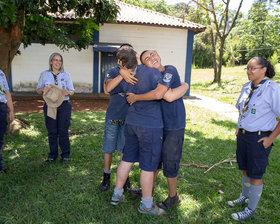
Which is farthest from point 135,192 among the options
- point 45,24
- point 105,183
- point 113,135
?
point 45,24

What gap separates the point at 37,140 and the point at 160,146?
3.59m

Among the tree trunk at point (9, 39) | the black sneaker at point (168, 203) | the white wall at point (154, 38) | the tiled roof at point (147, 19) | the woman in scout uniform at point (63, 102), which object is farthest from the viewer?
the white wall at point (154, 38)

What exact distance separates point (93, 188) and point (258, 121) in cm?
215

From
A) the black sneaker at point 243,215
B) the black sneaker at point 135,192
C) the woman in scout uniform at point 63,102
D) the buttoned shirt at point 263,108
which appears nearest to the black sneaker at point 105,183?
the black sneaker at point 135,192

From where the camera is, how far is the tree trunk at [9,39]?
522cm

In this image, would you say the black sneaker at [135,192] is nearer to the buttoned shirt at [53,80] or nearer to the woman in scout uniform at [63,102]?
the woman in scout uniform at [63,102]

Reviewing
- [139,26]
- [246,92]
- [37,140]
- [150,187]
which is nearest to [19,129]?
[37,140]

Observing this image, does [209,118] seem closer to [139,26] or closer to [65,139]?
[65,139]

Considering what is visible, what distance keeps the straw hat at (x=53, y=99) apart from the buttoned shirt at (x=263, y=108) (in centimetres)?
257

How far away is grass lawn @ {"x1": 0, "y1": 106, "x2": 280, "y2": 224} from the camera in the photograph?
111 inches

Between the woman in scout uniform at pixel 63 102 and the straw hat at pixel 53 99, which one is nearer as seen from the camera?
the straw hat at pixel 53 99

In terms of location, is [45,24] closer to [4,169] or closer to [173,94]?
[4,169]

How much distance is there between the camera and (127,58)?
8.93ft

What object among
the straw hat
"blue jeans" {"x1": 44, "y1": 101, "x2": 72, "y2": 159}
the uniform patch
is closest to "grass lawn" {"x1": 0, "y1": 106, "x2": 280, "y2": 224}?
"blue jeans" {"x1": 44, "y1": 101, "x2": 72, "y2": 159}
